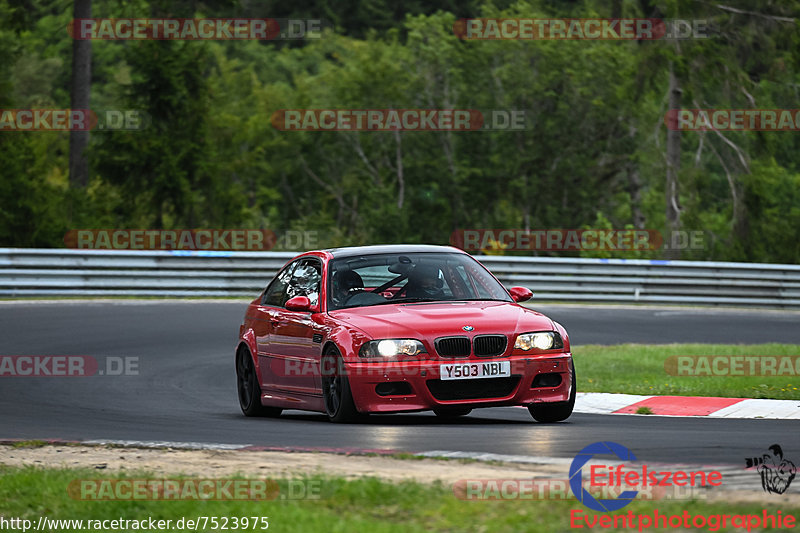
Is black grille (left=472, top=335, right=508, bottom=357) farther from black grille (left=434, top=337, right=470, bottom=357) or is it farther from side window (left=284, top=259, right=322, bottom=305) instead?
side window (left=284, top=259, right=322, bottom=305)

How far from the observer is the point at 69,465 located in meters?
8.38

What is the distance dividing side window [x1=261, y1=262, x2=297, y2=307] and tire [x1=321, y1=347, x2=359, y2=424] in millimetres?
1498

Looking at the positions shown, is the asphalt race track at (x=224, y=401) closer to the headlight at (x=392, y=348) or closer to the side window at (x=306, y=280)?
the headlight at (x=392, y=348)

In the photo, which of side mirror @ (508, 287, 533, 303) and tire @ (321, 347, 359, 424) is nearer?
tire @ (321, 347, 359, 424)

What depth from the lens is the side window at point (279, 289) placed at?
12000 millimetres

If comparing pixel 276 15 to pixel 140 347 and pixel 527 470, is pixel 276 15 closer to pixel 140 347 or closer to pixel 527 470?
pixel 140 347

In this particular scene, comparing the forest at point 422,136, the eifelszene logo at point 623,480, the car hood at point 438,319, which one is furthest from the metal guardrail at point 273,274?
the eifelszene logo at point 623,480

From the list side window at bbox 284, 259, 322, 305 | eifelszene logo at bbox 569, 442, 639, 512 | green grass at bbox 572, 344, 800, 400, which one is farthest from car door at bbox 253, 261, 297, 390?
eifelszene logo at bbox 569, 442, 639, 512

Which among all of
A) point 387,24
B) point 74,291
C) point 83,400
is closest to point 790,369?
point 83,400

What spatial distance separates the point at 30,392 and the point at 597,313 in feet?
41.7

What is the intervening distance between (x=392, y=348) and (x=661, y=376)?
5879 millimetres

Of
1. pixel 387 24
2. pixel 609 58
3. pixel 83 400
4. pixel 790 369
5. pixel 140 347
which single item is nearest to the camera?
pixel 83 400

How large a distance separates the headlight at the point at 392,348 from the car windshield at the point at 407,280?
2.98ft

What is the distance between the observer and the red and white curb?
11.5 m
